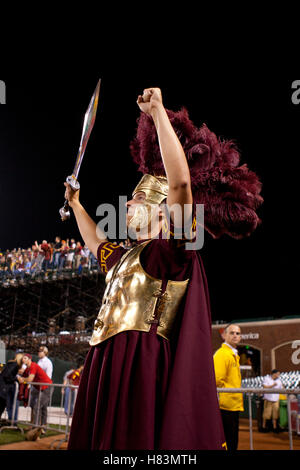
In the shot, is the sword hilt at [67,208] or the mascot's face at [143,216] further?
the sword hilt at [67,208]

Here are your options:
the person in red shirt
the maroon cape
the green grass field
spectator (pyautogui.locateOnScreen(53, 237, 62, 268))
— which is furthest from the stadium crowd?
the maroon cape

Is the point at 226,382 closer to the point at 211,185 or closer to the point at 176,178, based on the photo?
the point at 211,185

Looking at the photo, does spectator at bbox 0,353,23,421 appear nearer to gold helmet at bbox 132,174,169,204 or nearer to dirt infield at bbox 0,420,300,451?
dirt infield at bbox 0,420,300,451

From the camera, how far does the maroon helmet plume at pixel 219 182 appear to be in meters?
1.69

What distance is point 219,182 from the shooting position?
5.70ft

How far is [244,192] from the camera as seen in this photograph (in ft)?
5.58

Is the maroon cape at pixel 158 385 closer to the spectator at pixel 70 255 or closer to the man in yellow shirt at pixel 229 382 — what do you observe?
the man in yellow shirt at pixel 229 382

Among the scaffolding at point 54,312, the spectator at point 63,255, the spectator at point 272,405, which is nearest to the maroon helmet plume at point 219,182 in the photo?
the spectator at point 272,405

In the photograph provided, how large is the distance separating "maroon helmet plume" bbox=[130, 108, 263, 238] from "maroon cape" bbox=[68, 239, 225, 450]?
283mm

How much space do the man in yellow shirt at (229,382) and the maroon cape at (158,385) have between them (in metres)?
2.94

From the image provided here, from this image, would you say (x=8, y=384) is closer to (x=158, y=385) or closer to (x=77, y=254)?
(x=158, y=385)
